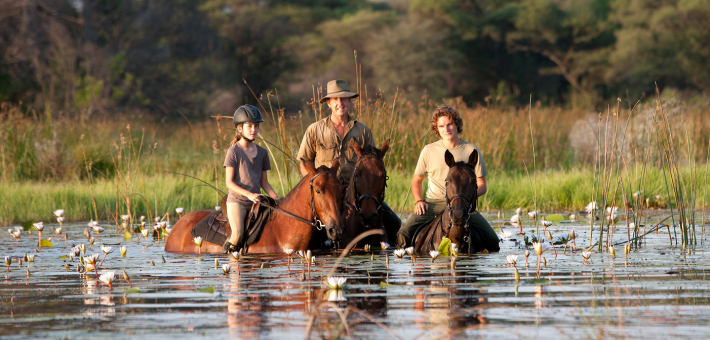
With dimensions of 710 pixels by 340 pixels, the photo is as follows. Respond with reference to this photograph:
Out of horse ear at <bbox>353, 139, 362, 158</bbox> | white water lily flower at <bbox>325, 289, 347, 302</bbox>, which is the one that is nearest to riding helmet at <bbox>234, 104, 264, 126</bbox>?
horse ear at <bbox>353, 139, 362, 158</bbox>

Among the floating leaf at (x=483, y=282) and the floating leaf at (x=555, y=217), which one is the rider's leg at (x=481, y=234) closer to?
the floating leaf at (x=483, y=282)

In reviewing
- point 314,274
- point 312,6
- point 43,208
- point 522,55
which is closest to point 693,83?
point 522,55

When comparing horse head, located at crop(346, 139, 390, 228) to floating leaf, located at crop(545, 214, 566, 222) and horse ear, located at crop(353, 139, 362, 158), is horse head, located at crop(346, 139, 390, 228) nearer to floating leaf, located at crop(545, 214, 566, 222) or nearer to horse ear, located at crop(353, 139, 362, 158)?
horse ear, located at crop(353, 139, 362, 158)

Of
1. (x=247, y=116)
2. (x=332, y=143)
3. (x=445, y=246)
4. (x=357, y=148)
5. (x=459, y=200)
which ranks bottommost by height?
(x=445, y=246)

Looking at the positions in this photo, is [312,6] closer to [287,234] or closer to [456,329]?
[287,234]

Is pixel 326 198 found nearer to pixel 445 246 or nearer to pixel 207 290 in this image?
pixel 445 246

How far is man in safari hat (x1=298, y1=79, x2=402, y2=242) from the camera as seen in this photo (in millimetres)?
8984

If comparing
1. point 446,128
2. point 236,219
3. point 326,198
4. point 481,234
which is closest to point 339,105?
point 446,128

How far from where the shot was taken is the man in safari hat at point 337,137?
8984 millimetres

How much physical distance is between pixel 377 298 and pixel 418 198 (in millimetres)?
2766

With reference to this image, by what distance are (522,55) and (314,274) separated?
162 ft

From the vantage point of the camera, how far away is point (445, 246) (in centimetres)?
779

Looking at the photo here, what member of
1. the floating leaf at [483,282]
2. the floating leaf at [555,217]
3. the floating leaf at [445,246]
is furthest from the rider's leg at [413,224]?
the floating leaf at [555,217]

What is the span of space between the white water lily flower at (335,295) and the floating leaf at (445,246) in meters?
2.16
